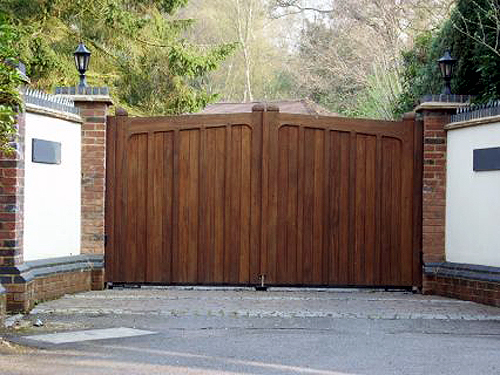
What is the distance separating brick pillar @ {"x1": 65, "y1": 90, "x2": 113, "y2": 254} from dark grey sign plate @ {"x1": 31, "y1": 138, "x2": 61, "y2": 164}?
687 millimetres

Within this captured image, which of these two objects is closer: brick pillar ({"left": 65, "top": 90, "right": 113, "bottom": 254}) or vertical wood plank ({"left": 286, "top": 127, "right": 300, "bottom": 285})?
brick pillar ({"left": 65, "top": 90, "right": 113, "bottom": 254})

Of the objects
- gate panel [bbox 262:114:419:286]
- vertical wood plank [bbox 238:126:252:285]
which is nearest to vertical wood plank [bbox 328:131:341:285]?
gate panel [bbox 262:114:419:286]

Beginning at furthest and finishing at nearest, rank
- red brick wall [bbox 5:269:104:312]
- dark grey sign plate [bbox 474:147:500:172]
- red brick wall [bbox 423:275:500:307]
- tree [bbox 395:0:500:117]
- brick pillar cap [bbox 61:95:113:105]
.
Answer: tree [bbox 395:0:500:117] < brick pillar cap [bbox 61:95:113:105] < dark grey sign plate [bbox 474:147:500:172] < red brick wall [bbox 423:275:500:307] < red brick wall [bbox 5:269:104:312]

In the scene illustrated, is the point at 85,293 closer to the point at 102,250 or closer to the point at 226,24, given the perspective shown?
the point at 102,250

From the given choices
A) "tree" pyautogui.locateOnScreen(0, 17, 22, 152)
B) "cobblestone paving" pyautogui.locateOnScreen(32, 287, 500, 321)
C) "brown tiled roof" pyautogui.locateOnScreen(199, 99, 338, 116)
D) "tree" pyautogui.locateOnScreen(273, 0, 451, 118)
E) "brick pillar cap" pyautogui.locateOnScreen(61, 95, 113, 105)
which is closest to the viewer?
"tree" pyautogui.locateOnScreen(0, 17, 22, 152)

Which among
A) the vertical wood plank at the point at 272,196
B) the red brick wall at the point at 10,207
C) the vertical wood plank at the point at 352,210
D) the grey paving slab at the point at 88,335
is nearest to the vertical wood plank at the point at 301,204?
the vertical wood plank at the point at 272,196

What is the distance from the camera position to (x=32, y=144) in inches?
371

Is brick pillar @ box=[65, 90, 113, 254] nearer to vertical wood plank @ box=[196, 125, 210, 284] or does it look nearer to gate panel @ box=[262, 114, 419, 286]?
vertical wood plank @ box=[196, 125, 210, 284]

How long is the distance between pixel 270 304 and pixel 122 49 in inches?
462

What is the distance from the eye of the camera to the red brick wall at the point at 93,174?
10.6 m

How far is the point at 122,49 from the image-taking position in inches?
782

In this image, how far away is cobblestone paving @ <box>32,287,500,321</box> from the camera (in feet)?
28.7

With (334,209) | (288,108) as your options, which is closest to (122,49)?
(288,108)

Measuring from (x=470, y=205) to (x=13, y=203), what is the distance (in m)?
5.23
